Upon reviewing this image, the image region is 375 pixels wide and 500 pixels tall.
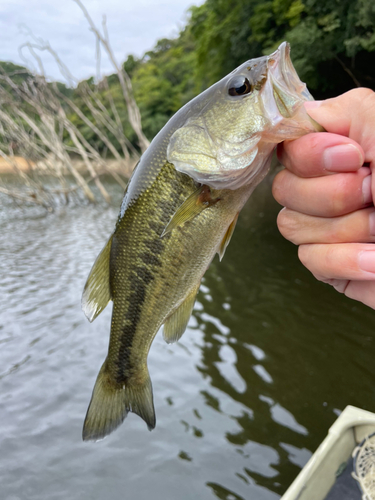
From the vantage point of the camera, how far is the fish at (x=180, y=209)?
4.85ft

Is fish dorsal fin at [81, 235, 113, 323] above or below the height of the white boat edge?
above

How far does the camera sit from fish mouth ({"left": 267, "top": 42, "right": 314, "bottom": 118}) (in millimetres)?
1380

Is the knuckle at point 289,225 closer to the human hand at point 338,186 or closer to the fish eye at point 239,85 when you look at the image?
the human hand at point 338,186

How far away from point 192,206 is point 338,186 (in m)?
0.58

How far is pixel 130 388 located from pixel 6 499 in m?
3.25

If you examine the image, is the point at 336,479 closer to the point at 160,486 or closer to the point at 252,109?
the point at 160,486

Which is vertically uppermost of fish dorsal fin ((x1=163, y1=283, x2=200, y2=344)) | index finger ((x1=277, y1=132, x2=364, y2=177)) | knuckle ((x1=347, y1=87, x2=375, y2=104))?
knuckle ((x1=347, y1=87, x2=375, y2=104))

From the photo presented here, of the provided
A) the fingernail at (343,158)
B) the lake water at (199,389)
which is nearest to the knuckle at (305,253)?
the fingernail at (343,158)

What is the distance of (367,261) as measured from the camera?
1.40 metres

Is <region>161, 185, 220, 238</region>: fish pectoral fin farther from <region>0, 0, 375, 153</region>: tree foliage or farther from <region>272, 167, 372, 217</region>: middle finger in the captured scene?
<region>0, 0, 375, 153</region>: tree foliage

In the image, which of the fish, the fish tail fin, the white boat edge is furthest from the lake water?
the fish

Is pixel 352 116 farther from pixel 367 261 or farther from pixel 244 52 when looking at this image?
pixel 244 52

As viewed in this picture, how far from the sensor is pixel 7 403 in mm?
5621

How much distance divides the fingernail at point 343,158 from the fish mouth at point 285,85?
204 millimetres
